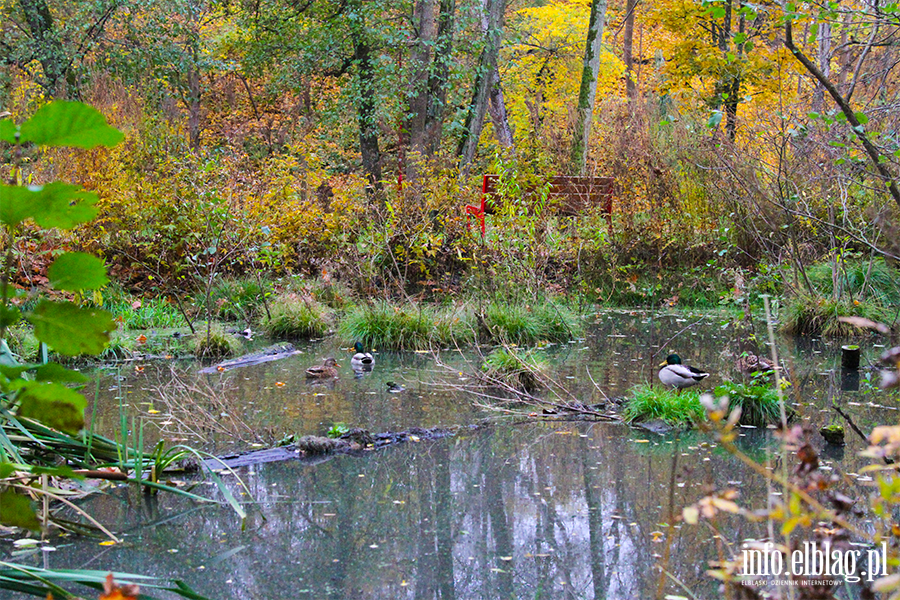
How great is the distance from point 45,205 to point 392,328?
7.87 metres

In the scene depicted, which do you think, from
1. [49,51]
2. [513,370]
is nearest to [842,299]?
[513,370]

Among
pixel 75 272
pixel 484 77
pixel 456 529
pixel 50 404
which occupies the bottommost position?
pixel 456 529

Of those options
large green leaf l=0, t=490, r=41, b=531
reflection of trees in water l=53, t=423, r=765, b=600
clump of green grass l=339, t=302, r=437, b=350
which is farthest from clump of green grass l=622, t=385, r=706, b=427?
large green leaf l=0, t=490, r=41, b=531

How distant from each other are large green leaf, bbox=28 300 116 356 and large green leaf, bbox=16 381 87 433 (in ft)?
0.18

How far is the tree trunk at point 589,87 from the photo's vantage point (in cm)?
1564

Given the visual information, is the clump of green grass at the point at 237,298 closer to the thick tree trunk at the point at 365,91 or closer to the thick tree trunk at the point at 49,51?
the thick tree trunk at the point at 365,91

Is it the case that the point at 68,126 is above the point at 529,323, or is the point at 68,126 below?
above

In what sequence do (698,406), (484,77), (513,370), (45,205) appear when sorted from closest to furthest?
1. (45,205)
2. (698,406)
3. (513,370)
4. (484,77)

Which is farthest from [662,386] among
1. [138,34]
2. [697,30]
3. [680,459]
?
[697,30]

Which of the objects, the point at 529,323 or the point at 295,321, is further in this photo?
the point at 295,321

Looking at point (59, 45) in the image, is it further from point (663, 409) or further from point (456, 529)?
point (456, 529)

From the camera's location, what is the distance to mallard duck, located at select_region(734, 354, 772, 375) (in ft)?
21.2

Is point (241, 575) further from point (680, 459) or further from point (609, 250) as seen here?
point (609, 250)

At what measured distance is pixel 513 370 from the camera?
6.88m
